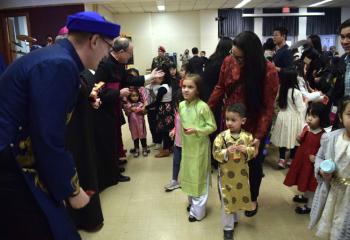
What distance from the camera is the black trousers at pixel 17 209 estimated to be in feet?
3.58

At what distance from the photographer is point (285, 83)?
357 cm

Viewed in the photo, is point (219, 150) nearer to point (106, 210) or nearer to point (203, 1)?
point (106, 210)

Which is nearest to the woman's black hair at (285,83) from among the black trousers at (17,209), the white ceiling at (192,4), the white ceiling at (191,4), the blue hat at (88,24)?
the blue hat at (88,24)

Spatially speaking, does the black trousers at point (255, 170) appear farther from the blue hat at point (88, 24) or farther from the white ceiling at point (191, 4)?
the white ceiling at point (191, 4)

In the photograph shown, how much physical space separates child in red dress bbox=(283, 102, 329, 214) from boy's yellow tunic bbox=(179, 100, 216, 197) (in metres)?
A: 0.81

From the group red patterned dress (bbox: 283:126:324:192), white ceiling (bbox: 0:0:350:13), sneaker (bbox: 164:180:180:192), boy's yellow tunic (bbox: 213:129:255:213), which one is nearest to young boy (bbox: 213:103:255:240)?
boy's yellow tunic (bbox: 213:129:255:213)

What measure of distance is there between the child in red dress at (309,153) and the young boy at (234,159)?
669 mm

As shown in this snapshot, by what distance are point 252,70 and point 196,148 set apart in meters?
0.77

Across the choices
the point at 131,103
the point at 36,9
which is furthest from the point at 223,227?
the point at 36,9

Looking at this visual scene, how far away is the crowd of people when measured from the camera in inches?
41.5

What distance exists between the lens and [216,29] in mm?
12492

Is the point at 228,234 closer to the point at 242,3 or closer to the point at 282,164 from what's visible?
the point at 282,164

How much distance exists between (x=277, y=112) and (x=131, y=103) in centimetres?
196

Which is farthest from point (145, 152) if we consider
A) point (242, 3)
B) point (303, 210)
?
point (242, 3)
